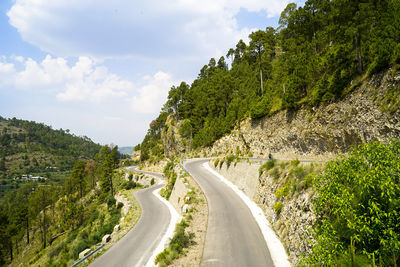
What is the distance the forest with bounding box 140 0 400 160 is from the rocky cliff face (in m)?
0.93

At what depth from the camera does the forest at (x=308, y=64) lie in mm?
19594

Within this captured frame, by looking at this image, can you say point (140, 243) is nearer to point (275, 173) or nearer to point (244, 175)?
point (244, 175)

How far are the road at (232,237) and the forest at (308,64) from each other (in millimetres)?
14808

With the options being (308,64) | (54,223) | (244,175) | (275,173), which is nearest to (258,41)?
(308,64)

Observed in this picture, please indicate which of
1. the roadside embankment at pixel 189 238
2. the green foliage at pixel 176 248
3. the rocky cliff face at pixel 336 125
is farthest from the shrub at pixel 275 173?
the rocky cliff face at pixel 336 125

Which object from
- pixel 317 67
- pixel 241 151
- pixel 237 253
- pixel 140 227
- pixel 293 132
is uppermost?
pixel 317 67

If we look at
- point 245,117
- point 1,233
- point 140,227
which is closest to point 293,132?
point 245,117

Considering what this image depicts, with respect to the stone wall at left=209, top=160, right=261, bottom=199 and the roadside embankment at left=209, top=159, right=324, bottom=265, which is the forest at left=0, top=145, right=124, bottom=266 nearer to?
the stone wall at left=209, top=160, right=261, bottom=199

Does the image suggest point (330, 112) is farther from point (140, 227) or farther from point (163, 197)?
point (163, 197)

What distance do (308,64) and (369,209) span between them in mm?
29066

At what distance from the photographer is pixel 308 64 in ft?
94.6

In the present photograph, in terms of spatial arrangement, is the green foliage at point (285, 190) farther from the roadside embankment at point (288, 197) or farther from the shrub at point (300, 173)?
the shrub at point (300, 173)

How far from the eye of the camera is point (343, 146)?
2014 cm

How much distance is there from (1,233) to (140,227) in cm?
4643
